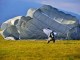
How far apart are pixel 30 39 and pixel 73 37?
876 centimetres

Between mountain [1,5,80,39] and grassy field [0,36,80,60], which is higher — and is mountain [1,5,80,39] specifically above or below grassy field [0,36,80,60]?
below

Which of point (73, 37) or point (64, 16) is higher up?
point (64, 16)

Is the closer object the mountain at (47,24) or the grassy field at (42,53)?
the grassy field at (42,53)

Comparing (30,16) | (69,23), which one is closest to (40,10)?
(30,16)

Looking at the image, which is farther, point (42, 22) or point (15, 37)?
point (15, 37)

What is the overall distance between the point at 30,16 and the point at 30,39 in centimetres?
472

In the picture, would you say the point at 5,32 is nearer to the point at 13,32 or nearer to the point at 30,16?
the point at 13,32

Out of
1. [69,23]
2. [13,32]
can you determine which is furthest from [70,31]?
[13,32]

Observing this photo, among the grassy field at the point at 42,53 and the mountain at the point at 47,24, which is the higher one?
the grassy field at the point at 42,53

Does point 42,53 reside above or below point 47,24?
above

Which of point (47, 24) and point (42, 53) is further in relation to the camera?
point (47, 24)

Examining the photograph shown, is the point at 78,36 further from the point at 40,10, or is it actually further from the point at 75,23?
the point at 40,10

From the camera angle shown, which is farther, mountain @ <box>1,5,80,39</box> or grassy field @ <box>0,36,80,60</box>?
mountain @ <box>1,5,80,39</box>

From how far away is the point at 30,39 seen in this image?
67812mm
